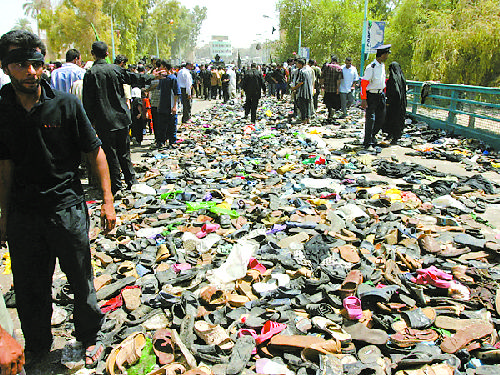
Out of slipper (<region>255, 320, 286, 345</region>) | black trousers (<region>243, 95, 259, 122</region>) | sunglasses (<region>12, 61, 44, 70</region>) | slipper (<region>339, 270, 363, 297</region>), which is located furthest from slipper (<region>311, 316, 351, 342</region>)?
black trousers (<region>243, 95, 259, 122</region>)

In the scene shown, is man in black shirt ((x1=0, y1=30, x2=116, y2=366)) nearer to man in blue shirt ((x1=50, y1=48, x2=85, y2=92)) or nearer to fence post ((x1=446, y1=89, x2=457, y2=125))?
man in blue shirt ((x1=50, y1=48, x2=85, y2=92))

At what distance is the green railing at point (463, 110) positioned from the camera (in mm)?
9859

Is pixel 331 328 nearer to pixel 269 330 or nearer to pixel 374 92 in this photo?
pixel 269 330

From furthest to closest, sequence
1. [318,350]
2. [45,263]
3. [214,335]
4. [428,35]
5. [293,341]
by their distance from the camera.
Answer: [428,35]
[214,335]
[293,341]
[318,350]
[45,263]

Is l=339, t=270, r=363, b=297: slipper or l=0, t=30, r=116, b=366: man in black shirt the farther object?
l=339, t=270, r=363, b=297: slipper

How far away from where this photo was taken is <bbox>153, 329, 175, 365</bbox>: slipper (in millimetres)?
2981

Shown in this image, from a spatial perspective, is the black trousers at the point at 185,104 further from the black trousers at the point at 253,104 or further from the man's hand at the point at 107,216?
the man's hand at the point at 107,216

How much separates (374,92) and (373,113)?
0.47 m

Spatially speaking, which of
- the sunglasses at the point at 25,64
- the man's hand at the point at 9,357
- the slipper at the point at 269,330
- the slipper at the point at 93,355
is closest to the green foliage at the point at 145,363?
the slipper at the point at 93,355

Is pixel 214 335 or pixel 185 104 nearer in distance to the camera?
pixel 214 335

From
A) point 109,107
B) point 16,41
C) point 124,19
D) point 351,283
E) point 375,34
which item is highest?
point 124,19

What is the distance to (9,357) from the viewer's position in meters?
1.63

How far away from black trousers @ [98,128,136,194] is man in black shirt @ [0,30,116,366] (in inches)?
146

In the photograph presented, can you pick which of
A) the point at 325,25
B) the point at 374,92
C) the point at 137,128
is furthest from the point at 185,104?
the point at 325,25
